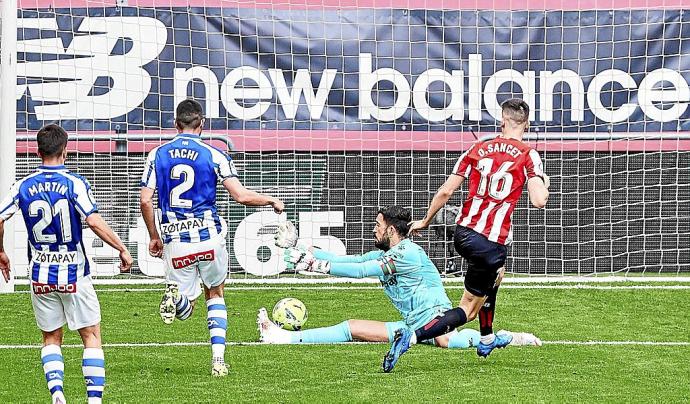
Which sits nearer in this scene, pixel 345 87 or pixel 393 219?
pixel 393 219

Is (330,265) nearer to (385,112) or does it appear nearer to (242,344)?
(242,344)

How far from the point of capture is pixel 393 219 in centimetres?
948

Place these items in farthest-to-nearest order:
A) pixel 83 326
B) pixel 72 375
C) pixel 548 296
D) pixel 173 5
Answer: pixel 173 5 → pixel 548 296 → pixel 72 375 → pixel 83 326

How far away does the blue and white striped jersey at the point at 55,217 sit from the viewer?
704 centimetres

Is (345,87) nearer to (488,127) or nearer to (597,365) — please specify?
(488,127)

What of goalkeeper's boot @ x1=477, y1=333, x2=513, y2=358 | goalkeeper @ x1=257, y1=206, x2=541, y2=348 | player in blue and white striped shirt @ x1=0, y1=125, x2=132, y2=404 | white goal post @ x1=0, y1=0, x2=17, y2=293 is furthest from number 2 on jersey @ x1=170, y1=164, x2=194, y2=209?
white goal post @ x1=0, y1=0, x2=17, y2=293

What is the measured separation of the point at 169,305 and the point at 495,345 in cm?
243

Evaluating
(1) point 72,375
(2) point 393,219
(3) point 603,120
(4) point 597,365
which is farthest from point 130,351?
(3) point 603,120

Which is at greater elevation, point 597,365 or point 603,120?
point 603,120

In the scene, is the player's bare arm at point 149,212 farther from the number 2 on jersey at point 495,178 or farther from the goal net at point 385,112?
the goal net at point 385,112

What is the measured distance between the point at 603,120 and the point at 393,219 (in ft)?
22.8

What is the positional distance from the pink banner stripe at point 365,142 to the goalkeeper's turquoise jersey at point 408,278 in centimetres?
618

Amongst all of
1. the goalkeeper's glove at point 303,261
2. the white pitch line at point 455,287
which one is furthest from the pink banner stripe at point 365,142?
the goalkeeper's glove at point 303,261

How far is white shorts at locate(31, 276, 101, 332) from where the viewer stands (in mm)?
7111
